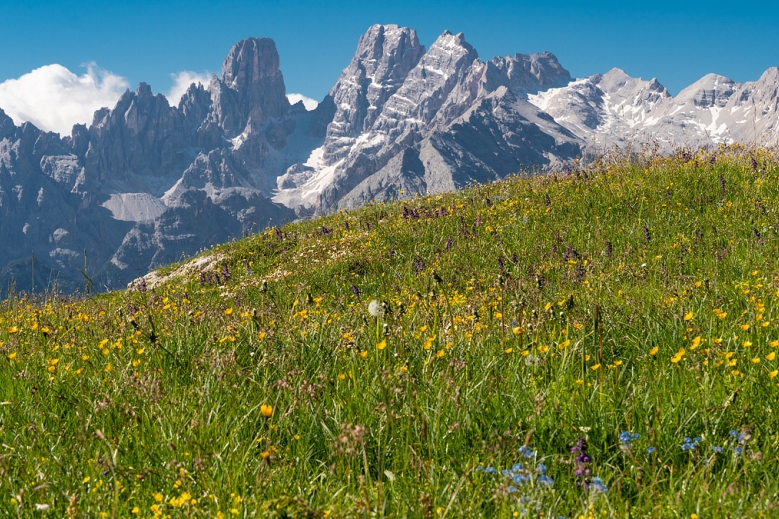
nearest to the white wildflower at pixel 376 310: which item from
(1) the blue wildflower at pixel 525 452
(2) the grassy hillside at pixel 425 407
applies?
(2) the grassy hillside at pixel 425 407

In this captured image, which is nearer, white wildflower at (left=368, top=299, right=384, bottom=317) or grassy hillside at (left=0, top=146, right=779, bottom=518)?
grassy hillside at (left=0, top=146, right=779, bottom=518)

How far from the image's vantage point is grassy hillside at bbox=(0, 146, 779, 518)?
2.50 metres

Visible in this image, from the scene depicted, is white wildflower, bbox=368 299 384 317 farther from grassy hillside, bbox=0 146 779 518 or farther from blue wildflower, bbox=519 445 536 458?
blue wildflower, bbox=519 445 536 458

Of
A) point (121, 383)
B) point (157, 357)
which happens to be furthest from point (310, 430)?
point (157, 357)

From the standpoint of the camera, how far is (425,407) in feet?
10.8

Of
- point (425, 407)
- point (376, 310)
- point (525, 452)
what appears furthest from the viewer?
point (376, 310)

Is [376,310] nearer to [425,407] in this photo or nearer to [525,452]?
[425,407]

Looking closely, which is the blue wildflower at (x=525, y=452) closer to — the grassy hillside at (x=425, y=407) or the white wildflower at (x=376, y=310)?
the grassy hillside at (x=425, y=407)

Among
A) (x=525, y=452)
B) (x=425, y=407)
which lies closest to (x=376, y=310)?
(x=425, y=407)

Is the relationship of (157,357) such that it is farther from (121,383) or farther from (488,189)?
(488,189)

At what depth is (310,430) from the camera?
127 inches

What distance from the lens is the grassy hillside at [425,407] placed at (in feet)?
8.19

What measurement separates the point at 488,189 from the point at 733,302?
37.0ft

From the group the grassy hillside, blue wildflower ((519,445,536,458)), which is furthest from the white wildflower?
blue wildflower ((519,445,536,458))
